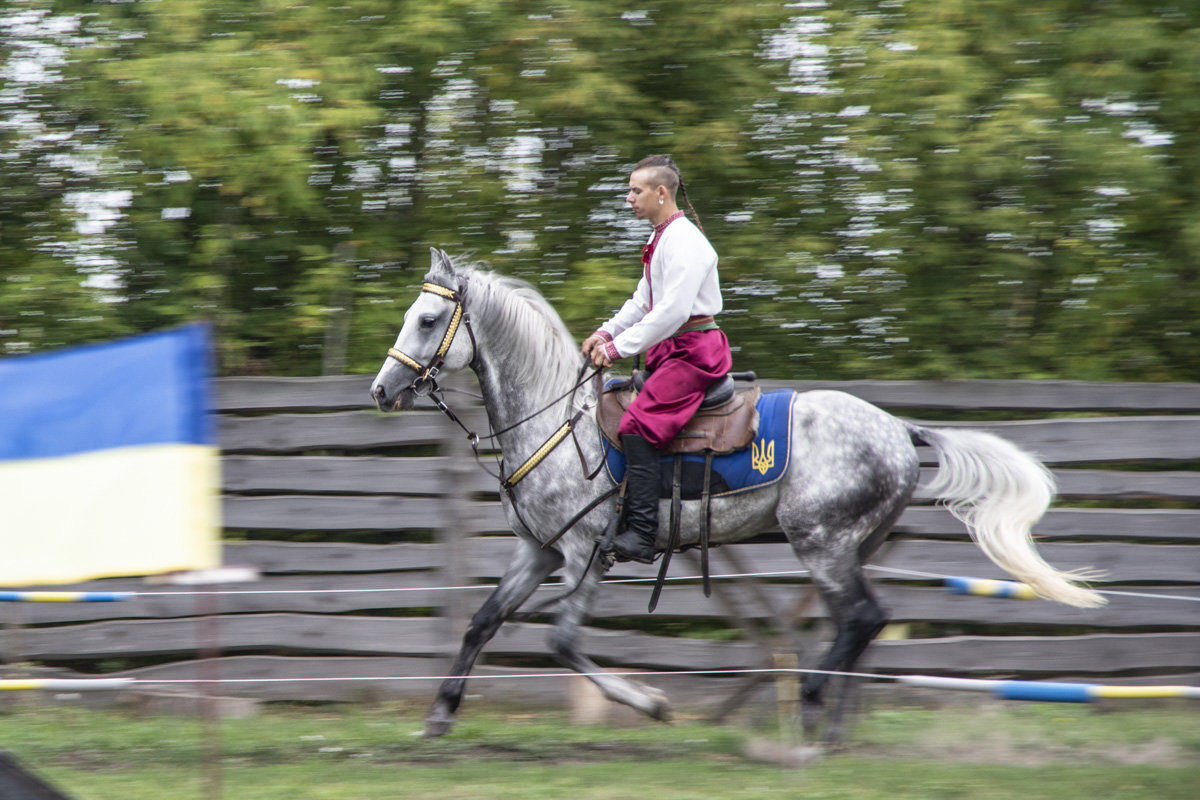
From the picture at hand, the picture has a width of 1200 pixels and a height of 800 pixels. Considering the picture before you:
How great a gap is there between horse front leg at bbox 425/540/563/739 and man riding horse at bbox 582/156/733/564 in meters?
0.49

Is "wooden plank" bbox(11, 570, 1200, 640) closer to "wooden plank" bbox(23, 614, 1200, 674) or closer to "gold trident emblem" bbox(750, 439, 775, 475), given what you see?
"wooden plank" bbox(23, 614, 1200, 674)

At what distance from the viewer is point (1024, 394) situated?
20.9 feet

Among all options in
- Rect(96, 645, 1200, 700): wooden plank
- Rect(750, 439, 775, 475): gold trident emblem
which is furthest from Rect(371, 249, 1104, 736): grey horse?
Rect(96, 645, 1200, 700): wooden plank

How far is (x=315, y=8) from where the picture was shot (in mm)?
7219

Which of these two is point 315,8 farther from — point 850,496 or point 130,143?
point 850,496

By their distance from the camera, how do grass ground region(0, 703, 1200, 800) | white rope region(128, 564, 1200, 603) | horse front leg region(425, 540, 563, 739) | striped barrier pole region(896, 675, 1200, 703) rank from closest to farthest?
striped barrier pole region(896, 675, 1200, 703), grass ground region(0, 703, 1200, 800), horse front leg region(425, 540, 563, 739), white rope region(128, 564, 1200, 603)

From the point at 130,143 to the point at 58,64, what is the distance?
869 millimetres

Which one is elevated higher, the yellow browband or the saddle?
the yellow browband

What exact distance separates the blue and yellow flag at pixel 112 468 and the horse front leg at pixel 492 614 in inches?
72.6

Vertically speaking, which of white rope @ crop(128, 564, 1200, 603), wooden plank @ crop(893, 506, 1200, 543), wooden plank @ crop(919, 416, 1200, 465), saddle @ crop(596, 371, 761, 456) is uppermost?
saddle @ crop(596, 371, 761, 456)

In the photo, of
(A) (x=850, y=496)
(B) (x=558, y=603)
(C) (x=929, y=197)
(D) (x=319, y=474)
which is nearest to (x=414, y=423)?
(D) (x=319, y=474)

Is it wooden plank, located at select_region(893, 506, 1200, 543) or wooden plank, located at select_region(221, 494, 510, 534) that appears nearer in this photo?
wooden plank, located at select_region(893, 506, 1200, 543)

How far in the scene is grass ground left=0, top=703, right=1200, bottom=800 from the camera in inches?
189

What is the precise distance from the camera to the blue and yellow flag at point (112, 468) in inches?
154
